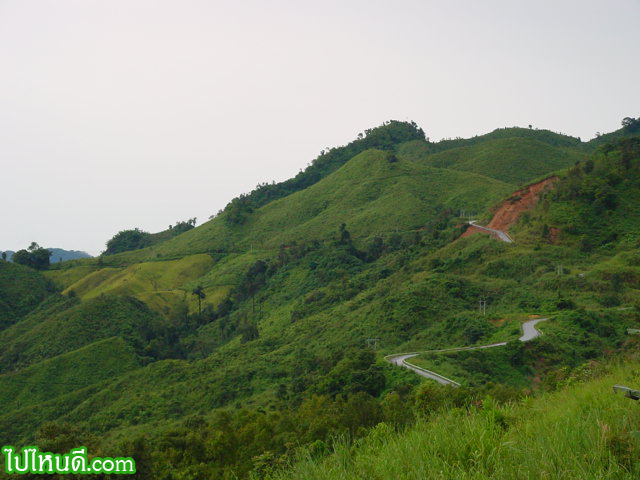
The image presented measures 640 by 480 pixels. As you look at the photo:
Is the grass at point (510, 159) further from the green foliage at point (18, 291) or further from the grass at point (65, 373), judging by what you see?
the green foliage at point (18, 291)

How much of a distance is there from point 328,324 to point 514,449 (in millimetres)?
45169

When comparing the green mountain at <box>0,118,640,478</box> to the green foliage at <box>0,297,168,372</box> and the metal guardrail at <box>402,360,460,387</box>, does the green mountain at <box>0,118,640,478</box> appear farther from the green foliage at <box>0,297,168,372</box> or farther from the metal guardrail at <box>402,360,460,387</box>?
the metal guardrail at <box>402,360,460,387</box>

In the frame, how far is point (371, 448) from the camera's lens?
593cm

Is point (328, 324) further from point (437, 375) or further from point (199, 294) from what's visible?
point (199, 294)

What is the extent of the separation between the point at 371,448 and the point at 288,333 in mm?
47532

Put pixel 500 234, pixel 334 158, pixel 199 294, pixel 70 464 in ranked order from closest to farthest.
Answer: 1. pixel 70 464
2. pixel 500 234
3. pixel 199 294
4. pixel 334 158

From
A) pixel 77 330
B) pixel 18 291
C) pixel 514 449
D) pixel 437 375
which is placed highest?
pixel 514 449

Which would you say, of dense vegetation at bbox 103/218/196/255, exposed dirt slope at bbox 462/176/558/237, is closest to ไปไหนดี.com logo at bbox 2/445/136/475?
exposed dirt slope at bbox 462/176/558/237

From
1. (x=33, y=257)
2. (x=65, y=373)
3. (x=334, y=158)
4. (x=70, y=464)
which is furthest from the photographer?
(x=334, y=158)

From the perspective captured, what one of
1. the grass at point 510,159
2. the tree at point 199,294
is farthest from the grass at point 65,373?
the grass at point 510,159

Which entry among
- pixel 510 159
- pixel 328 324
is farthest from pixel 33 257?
pixel 510 159

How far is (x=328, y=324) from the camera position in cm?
4941

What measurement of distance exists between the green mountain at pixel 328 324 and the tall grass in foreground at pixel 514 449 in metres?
0.09

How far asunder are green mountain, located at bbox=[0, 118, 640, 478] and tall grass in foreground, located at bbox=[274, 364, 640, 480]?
9 cm
